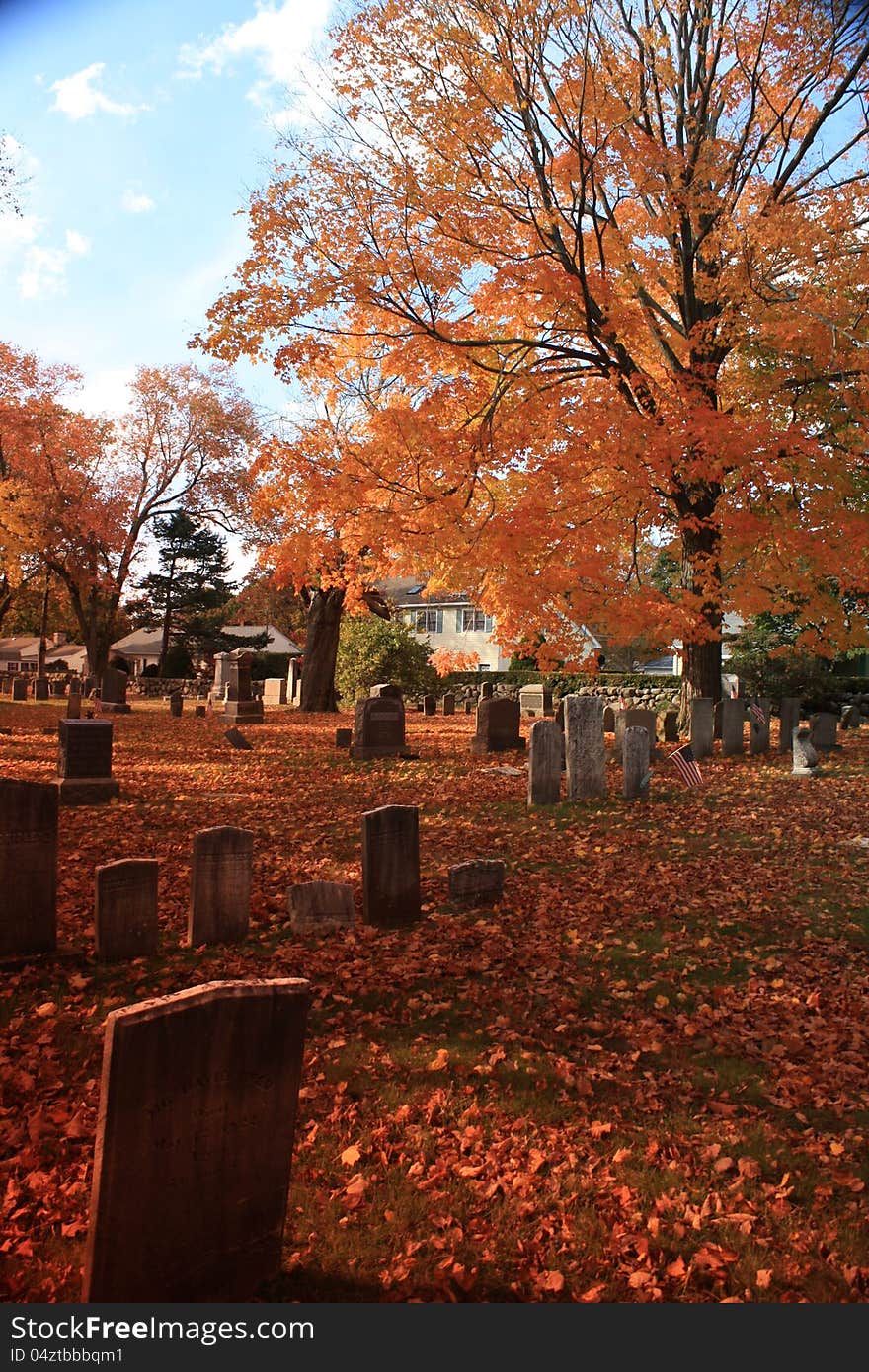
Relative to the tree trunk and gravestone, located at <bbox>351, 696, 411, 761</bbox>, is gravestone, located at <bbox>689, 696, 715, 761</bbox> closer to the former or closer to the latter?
gravestone, located at <bbox>351, 696, 411, 761</bbox>

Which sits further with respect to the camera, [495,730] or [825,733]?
[825,733]

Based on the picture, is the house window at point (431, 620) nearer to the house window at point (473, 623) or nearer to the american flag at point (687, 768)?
the house window at point (473, 623)

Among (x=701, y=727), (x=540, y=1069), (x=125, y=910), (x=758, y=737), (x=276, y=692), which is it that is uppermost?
(x=276, y=692)

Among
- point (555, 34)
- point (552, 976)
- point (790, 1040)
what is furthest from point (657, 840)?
point (555, 34)

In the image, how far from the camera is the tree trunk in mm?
28391

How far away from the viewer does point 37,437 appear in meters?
31.3

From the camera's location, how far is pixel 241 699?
78.3 ft

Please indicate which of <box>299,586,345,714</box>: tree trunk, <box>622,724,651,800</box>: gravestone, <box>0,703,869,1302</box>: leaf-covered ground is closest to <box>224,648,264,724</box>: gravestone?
<box>299,586,345,714</box>: tree trunk

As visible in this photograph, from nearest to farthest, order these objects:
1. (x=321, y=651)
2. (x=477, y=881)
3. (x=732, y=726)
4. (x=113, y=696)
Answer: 1. (x=477, y=881)
2. (x=732, y=726)
3. (x=113, y=696)
4. (x=321, y=651)

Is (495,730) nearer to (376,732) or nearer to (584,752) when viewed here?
(376,732)

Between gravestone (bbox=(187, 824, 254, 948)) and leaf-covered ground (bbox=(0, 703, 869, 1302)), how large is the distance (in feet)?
0.66

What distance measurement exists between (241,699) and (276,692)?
14427 millimetres

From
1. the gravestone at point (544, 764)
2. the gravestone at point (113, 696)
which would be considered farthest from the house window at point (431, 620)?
the gravestone at point (544, 764)

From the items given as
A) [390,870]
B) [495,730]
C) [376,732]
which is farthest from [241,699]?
[390,870]
